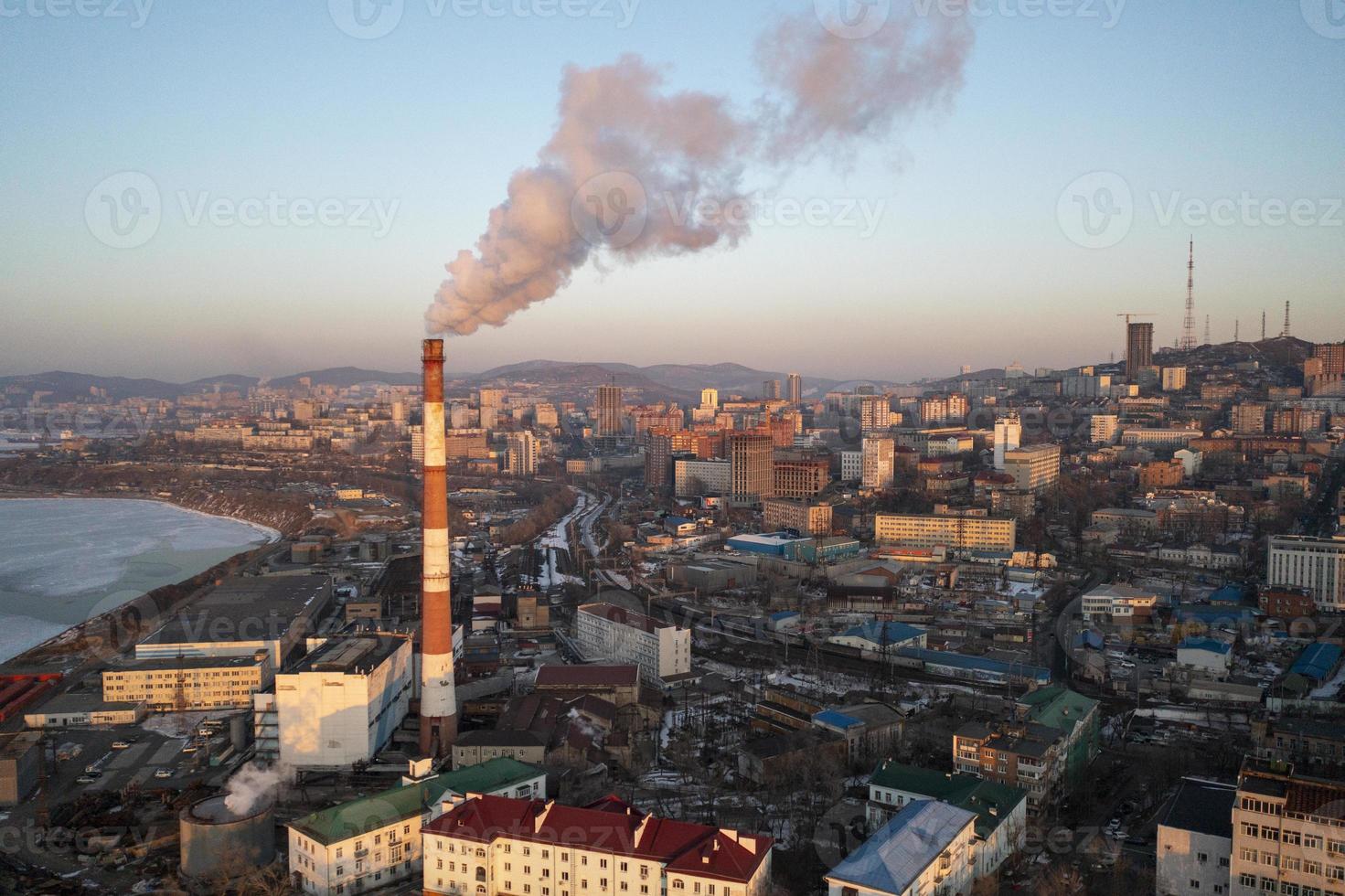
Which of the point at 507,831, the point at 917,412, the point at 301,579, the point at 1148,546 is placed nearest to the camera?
the point at 507,831

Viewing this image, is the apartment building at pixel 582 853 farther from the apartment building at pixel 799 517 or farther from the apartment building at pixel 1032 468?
the apartment building at pixel 1032 468

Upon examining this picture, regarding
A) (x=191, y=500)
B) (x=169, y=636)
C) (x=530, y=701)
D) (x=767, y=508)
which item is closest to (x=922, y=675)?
(x=530, y=701)

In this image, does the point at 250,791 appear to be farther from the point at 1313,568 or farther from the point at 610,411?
the point at 610,411

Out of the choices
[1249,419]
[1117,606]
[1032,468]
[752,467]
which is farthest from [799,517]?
[1249,419]

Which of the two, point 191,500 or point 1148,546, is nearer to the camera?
point 1148,546

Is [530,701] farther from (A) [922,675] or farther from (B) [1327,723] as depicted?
(B) [1327,723]

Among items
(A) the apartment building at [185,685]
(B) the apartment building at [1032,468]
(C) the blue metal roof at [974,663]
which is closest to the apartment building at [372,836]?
(A) the apartment building at [185,685]
